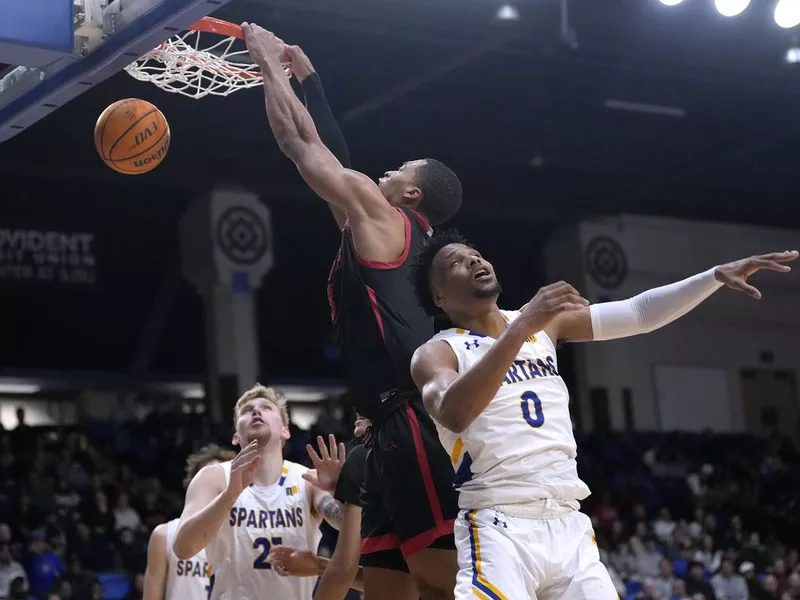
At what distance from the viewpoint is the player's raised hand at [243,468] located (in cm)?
463

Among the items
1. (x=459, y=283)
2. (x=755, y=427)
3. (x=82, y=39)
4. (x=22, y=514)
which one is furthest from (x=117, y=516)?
(x=755, y=427)

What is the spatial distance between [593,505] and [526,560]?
1402 cm

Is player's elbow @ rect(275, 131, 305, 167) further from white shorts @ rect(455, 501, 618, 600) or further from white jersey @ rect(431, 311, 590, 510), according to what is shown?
white shorts @ rect(455, 501, 618, 600)

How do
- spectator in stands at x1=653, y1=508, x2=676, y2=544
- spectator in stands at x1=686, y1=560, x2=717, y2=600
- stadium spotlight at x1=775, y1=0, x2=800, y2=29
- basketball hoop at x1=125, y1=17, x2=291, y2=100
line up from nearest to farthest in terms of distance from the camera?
basketball hoop at x1=125, y1=17, x2=291, y2=100 < stadium spotlight at x1=775, y1=0, x2=800, y2=29 < spectator in stands at x1=686, y1=560, x2=717, y2=600 < spectator in stands at x1=653, y1=508, x2=676, y2=544

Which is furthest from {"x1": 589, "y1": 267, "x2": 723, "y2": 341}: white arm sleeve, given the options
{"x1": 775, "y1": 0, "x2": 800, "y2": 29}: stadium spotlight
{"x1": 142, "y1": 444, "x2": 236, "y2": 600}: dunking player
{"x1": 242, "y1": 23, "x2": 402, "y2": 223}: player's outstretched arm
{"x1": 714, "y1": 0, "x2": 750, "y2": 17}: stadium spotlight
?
{"x1": 775, "y1": 0, "x2": 800, "y2": 29}: stadium spotlight

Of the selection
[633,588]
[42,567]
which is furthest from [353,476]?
[633,588]

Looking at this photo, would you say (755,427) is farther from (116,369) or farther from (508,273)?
(116,369)

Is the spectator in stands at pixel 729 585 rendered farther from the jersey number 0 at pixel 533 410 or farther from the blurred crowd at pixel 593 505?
the jersey number 0 at pixel 533 410

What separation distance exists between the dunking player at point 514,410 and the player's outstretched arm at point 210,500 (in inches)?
51.6

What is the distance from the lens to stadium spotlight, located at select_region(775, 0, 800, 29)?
12.8m

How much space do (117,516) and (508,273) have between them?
9836mm

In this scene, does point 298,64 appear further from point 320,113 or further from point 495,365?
point 495,365

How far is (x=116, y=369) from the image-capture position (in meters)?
19.5

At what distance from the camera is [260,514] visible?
5316mm
